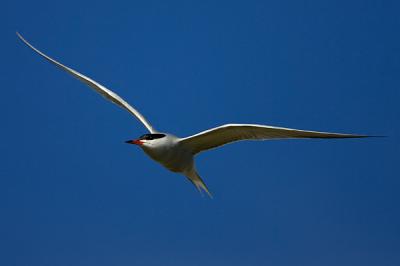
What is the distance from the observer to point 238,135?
763 cm

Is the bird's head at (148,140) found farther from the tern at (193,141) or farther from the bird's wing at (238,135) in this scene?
the bird's wing at (238,135)

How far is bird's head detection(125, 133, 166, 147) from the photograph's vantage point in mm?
7516

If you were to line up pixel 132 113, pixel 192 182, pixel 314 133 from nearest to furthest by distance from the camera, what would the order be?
pixel 314 133 → pixel 192 182 → pixel 132 113

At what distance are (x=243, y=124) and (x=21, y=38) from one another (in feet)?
15.0

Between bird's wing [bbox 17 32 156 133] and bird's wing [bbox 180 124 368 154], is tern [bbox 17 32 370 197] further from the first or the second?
bird's wing [bbox 17 32 156 133]

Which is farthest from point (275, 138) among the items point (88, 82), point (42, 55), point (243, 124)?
point (42, 55)

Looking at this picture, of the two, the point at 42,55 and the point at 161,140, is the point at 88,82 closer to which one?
the point at 42,55

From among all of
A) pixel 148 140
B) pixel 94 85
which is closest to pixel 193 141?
pixel 148 140

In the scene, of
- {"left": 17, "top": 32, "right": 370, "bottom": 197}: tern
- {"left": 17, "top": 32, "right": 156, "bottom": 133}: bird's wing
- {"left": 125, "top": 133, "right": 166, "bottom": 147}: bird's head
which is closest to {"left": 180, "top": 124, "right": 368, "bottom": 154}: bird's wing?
{"left": 17, "top": 32, "right": 370, "bottom": 197}: tern

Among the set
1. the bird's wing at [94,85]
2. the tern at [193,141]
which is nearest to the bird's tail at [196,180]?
the tern at [193,141]

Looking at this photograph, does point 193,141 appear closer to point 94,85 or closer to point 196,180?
point 196,180

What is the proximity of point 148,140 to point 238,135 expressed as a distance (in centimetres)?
117

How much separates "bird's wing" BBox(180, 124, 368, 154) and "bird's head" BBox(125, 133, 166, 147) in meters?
0.30

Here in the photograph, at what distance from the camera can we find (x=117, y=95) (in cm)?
966
